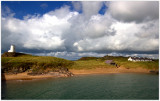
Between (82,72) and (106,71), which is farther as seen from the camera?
(106,71)

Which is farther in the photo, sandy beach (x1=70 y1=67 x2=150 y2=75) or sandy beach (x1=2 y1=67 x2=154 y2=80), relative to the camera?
sandy beach (x1=70 y1=67 x2=150 y2=75)

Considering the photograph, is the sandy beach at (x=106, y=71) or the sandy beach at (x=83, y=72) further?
the sandy beach at (x=106, y=71)

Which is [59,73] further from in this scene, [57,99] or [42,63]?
[57,99]

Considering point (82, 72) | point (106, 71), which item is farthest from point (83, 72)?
point (106, 71)

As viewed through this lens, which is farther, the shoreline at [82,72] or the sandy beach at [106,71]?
the sandy beach at [106,71]

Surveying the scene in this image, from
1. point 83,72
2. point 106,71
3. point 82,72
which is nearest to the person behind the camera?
point 82,72

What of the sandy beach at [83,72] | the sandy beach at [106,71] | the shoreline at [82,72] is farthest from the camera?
the sandy beach at [106,71]

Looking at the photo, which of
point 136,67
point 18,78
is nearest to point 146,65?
point 136,67

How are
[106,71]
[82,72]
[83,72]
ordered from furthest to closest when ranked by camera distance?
[106,71] < [83,72] < [82,72]

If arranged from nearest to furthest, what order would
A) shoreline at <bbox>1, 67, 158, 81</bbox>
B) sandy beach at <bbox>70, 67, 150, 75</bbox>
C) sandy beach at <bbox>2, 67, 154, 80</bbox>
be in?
shoreline at <bbox>1, 67, 158, 81</bbox>
sandy beach at <bbox>2, 67, 154, 80</bbox>
sandy beach at <bbox>70, 67, 150, 75</bbox>

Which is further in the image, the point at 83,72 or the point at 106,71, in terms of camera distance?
the point at 106,71

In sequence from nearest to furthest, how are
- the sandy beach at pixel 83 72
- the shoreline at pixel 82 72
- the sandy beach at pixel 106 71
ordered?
the shoreline at pixel 82 72, the sandy beach at pixel 83 72, the sandy beach at pixel 106 71

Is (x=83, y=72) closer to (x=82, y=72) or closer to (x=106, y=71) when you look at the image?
(x=82, y=72)

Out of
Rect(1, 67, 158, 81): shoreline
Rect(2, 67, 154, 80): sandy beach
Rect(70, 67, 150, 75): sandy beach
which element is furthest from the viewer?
Rect(70, 67, 150, 75): sandy beach
